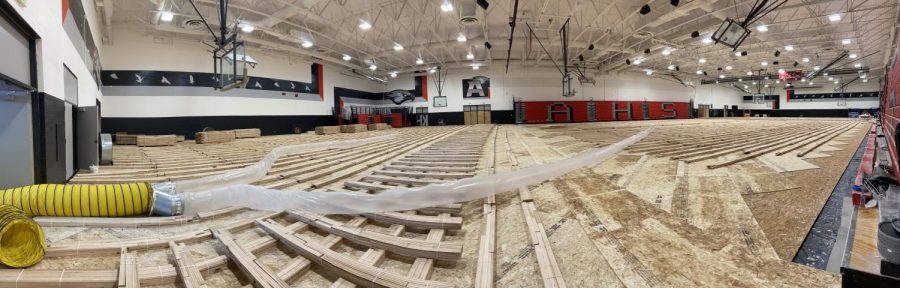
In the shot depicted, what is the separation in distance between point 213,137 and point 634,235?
10945mm

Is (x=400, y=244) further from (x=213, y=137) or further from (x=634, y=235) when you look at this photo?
(x=213, y=137)

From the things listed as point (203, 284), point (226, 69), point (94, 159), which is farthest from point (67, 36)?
point (203, 284)

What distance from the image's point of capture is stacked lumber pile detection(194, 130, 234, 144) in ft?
29.8

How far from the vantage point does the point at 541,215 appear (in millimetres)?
2291

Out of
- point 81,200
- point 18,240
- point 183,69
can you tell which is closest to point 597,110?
point 183,69

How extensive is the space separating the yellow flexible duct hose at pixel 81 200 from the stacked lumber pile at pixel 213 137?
785 cm

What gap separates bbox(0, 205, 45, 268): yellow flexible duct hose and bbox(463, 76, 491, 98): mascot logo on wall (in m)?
20.6

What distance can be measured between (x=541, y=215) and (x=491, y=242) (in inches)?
27.3

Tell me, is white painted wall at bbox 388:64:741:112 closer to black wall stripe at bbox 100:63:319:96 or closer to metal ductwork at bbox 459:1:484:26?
black wall stripe at bbox 100:63:319:96

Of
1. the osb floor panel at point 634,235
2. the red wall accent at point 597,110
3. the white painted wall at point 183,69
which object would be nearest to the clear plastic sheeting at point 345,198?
the osb floor panel at point 634,235

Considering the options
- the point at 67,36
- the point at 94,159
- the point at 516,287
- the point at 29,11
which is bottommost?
the point at 516,287

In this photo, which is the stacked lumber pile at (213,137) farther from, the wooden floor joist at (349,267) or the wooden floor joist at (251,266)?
the wooden floor joist at (349,267)

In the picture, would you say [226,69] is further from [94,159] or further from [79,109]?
[94,159]

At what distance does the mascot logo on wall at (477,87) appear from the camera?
21.4 meters
